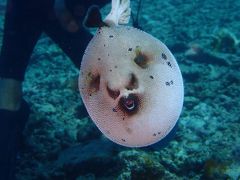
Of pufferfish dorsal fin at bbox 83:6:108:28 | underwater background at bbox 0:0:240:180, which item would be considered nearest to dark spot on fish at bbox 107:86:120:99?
pufferfish dorsal fin at bbox 83:6:108:28

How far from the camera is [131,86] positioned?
154cm

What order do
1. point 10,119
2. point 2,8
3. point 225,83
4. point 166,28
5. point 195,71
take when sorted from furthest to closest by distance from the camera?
point 2,8
point 166,28
point 195,71
point 225,83
point 10,119

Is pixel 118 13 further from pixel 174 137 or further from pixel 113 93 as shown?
pixel 174 137

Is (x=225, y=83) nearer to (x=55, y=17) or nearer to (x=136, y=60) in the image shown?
(x=55, y=17)

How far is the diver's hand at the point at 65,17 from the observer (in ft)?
10.5

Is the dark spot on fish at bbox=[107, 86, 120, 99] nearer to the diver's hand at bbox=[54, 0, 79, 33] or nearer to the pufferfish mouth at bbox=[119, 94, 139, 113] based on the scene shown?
the pufferfish mouth at bbox=[119, 94, 139, 113]

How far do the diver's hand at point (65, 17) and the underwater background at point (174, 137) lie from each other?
936mm

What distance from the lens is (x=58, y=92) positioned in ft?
13.6

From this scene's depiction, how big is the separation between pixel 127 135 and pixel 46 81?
308 centimetres

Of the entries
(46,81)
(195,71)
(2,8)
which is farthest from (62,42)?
(2,8)

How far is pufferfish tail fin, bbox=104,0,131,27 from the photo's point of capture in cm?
180

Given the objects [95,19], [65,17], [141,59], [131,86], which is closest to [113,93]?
[131,86]

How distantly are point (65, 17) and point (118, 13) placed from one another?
1.47m

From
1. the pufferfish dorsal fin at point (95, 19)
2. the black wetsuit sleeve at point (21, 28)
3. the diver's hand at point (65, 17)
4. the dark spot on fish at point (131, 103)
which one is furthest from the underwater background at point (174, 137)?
the pufferfish dorsal fin at point (95, 19)
